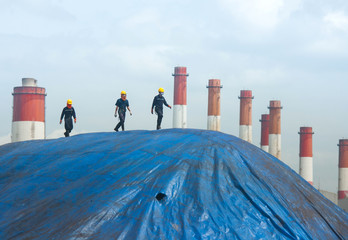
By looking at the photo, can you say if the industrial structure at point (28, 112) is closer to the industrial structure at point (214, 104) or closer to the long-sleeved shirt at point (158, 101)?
the industrial structure at point (214, 104)

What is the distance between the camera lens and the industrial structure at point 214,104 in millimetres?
40250

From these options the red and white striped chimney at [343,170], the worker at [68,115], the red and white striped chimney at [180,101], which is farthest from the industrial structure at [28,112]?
the red and white striped chimney at [343,170]

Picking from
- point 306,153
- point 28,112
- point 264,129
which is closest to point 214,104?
point 264,129

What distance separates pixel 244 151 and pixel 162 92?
8.04 m

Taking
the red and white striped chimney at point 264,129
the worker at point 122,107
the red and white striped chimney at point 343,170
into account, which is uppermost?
the worker at point 122,107

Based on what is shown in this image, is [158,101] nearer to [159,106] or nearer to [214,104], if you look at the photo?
[159,106]

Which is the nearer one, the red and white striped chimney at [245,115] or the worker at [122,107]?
the worker at [122,107]

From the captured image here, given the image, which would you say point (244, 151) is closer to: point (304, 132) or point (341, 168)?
point (304, 132)

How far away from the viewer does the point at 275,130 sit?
147 ft

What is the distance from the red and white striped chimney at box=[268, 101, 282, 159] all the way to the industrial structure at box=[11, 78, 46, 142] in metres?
21.0

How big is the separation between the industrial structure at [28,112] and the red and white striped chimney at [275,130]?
21.0m

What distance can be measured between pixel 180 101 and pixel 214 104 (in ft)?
10.1

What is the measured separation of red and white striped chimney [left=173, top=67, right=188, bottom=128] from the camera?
3938 centimetres

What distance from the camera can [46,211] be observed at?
314 inches
